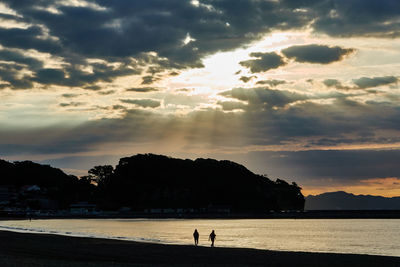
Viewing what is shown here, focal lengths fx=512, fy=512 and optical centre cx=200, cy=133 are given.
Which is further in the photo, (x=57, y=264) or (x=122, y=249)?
(x=122, y=249)

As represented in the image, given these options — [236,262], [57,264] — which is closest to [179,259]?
[236,262]

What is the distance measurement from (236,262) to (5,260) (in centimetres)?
1788

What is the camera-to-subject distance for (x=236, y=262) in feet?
135

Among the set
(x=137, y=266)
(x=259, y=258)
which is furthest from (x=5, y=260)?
(x=259, y=258)

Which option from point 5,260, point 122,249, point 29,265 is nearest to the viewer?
point 29,265

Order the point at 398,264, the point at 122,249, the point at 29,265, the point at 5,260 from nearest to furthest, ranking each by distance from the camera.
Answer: the point at 29,265
the point at 5,260
the point at 398,264
the point at 122,249

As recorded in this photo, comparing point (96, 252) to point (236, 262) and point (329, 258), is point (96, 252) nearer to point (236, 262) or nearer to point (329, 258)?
point (236, 262)

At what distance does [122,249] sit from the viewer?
51.9 meters

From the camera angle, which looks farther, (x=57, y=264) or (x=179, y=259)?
(x=179, y=259)

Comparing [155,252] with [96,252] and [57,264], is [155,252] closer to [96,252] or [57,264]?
[96,252]

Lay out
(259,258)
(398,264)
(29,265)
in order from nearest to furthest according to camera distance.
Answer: (29,265)
(398,264)
(259,258)

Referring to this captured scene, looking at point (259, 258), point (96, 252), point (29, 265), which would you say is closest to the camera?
point (29, 265)

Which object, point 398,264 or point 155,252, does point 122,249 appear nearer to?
point 155,252

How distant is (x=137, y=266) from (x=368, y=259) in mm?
22382
